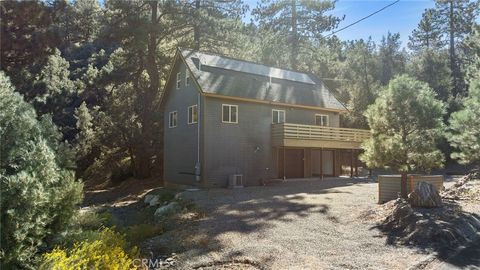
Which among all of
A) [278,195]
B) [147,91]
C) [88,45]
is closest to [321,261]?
[278,195]

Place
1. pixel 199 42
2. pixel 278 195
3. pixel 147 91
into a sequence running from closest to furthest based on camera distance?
1. pixel 278 195
2. pixel 147 91
3. pixel 199 42

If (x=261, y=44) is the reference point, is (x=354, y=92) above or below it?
below

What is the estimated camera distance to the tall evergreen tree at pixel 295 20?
38312 mm

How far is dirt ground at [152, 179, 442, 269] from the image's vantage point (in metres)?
7.15

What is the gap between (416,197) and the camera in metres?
10.9

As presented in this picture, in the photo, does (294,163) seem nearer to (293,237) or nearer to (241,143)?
(241,143)

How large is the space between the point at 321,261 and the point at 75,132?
28.7 m

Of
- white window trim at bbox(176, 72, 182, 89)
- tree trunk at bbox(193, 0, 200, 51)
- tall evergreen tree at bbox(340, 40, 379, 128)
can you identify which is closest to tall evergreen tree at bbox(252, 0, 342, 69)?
tall evergreen tree at bbox(340, 40, 379, 128)

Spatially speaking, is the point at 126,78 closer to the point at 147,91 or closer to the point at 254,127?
the point at 147,91

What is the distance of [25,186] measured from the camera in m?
5.03

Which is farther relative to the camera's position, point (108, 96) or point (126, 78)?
point (108, 96)

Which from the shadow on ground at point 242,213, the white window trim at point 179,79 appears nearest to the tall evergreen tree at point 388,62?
the white window trim at point 179,79

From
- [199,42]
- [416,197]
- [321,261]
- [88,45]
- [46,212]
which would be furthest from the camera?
[88,45]

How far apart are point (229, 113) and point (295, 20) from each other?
22.0 m
